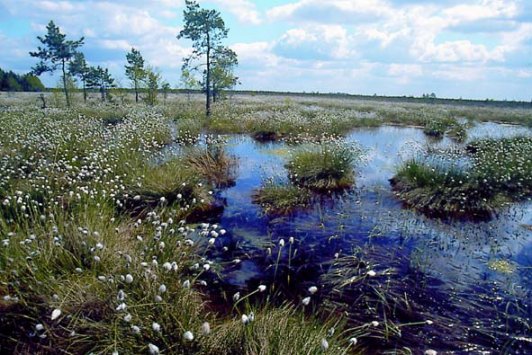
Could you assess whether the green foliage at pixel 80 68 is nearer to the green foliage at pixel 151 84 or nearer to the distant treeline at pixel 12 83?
the green foliage at pixel 151 84

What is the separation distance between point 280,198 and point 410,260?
4.26 metres

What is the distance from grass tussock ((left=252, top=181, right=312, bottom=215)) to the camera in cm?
1002

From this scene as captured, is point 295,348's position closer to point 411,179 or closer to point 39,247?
point 39,247

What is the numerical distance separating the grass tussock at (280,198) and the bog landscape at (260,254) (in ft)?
0.15

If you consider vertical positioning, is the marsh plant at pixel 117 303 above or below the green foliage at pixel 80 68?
below

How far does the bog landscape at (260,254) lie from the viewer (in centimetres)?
394

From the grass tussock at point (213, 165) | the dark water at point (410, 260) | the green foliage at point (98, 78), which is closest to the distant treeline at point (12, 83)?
the green foliage at point (98, 78)

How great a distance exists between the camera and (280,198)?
1041cm

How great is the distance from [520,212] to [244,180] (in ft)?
28.2

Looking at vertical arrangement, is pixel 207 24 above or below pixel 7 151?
above

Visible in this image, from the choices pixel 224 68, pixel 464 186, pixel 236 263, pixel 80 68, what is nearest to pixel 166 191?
pixel 236 263

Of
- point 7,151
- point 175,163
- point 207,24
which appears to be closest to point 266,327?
point 175,163

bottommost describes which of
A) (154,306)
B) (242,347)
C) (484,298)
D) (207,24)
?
(484,298)

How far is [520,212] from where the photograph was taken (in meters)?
10.4
